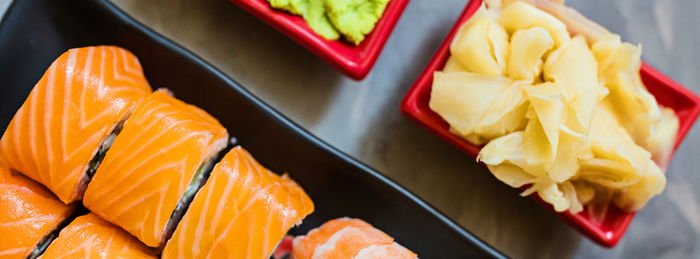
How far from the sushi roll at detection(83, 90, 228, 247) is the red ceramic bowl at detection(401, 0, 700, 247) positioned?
574 mm

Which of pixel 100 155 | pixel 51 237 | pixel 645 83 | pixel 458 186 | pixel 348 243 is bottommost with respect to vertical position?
pixel 51 237

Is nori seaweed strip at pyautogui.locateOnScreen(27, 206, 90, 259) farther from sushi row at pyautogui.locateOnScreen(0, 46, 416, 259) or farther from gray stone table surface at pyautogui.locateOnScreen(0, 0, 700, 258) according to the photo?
gray stone table surface at pyautogui.locateOnScreen(0, 0, 700, 258)

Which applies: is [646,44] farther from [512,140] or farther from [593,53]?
[512,140]

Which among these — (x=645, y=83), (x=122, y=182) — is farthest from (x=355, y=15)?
(x=645, y=83)

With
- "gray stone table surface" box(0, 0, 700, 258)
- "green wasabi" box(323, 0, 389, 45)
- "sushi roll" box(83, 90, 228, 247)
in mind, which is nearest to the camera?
"sushi roll" box(83, 90, 228, 247)

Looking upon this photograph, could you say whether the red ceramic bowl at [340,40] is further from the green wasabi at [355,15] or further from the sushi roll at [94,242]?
the sushi roll at [94,242]

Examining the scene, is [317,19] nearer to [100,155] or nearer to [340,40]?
[340,40]

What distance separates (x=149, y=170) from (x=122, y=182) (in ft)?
0.26

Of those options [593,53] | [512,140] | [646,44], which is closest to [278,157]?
[512,140]

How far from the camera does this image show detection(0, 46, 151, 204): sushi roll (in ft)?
4.80

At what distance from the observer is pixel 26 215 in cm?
148

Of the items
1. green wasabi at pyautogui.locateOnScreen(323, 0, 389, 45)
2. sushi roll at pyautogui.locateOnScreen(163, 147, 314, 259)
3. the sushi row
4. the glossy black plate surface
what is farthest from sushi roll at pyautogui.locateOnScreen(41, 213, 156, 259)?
green wasabi at pyautogui.locateOnScreen(323, 0, 389, 45)

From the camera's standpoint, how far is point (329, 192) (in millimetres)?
1678

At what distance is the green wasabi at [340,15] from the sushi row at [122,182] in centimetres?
39
